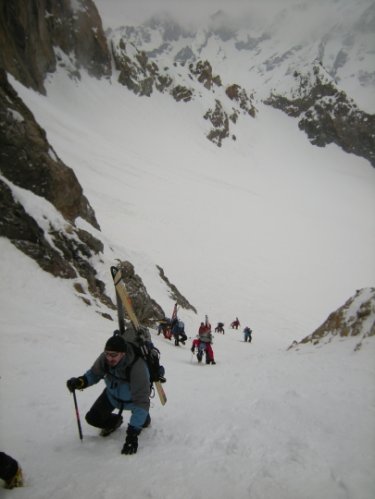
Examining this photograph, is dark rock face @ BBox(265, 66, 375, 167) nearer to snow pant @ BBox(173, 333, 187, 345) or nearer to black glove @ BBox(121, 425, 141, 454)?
snow pant @ BBox(173, 333, 187, 345)

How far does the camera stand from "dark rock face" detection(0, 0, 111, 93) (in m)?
44.4

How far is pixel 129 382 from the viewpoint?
4.03 m

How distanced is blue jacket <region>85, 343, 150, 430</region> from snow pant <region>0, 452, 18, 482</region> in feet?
3.87

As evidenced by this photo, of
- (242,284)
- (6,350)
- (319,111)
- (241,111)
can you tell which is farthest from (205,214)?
(319,111)

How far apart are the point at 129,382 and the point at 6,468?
56.1 inches

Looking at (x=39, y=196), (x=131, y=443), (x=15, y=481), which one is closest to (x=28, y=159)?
(x=39, y=196)

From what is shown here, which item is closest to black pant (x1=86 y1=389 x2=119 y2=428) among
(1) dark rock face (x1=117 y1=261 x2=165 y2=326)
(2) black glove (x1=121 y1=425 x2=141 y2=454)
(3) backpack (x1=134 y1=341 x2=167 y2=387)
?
(2) black glove (x1=121 y1=425 x2=141 y2=454)

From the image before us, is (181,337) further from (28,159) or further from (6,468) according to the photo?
(6,468)

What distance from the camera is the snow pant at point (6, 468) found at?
119 inches

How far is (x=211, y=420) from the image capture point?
4938 mm

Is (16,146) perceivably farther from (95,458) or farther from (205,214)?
(205,214)

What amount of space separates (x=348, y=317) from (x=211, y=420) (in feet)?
22.3

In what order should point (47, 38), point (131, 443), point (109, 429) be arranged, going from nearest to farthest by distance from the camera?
point (131, 443) < point (109, 429) < point (47, 38)

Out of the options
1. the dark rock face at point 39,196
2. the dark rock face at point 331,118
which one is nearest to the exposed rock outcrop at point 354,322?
the dark rock face at point 39,196
